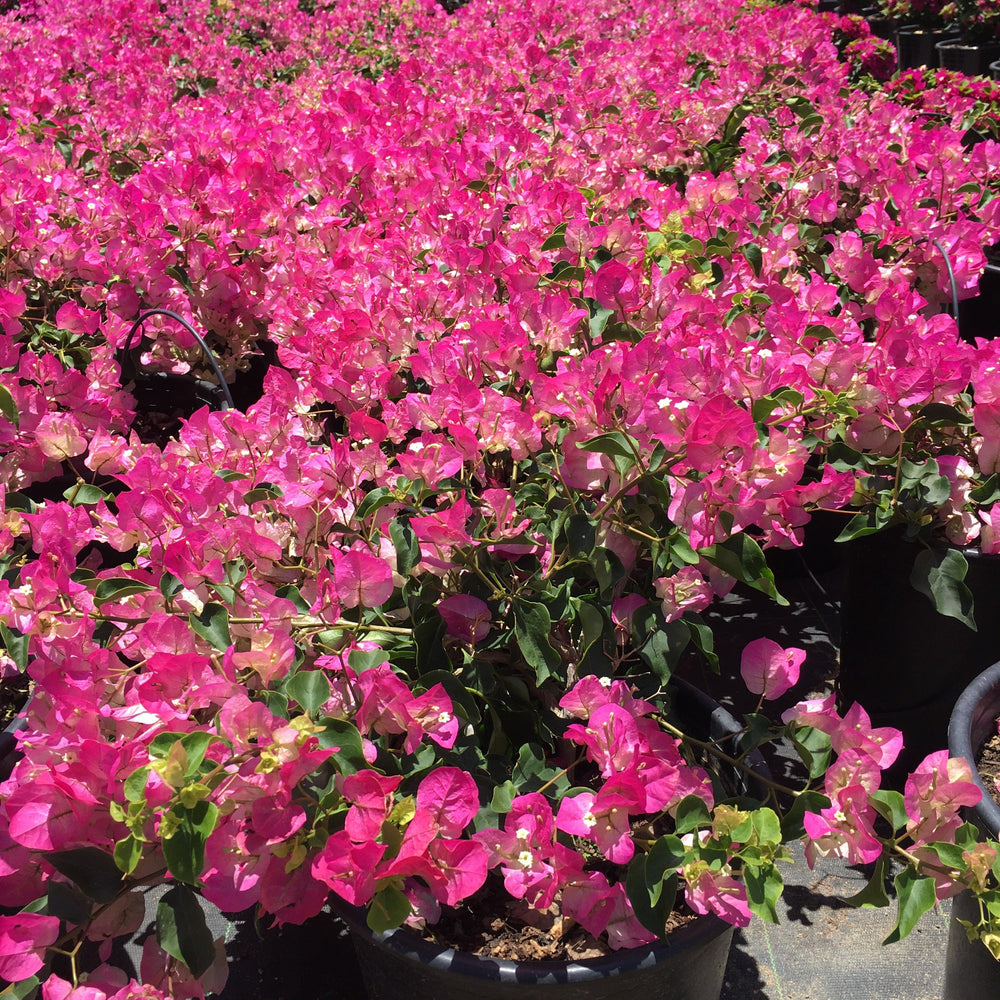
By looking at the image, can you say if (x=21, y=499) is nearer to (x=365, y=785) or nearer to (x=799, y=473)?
(x=365, y=785)

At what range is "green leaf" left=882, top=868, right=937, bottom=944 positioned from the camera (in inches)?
40.7

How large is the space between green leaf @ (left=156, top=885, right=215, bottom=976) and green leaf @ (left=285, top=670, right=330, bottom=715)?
230 millimetres

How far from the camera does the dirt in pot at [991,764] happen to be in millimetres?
1536

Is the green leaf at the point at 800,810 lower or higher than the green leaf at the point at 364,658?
lower

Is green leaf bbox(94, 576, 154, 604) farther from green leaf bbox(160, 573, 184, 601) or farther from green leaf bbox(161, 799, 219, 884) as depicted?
green leaf bbox(161, 799, 219, 884)

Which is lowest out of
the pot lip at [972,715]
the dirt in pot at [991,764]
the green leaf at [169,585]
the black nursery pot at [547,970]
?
the dirt in pot at [991,764]

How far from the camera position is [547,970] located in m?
1.15

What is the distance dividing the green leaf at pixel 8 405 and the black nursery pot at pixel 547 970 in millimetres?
964

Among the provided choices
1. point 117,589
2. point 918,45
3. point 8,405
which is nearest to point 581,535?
point 117,589

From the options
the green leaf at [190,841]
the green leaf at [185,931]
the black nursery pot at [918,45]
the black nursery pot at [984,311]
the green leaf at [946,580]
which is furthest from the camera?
the black nursery pot at [918,45]

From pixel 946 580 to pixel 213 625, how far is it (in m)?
1.15

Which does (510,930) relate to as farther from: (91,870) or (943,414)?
(943,414)

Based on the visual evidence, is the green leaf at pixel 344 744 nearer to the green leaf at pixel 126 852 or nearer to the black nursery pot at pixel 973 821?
the green leaf at pixel 126 852

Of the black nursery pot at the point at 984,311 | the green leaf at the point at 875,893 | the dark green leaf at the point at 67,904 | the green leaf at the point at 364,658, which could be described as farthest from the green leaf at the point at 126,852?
the black nursery pot at the point at 984,311
